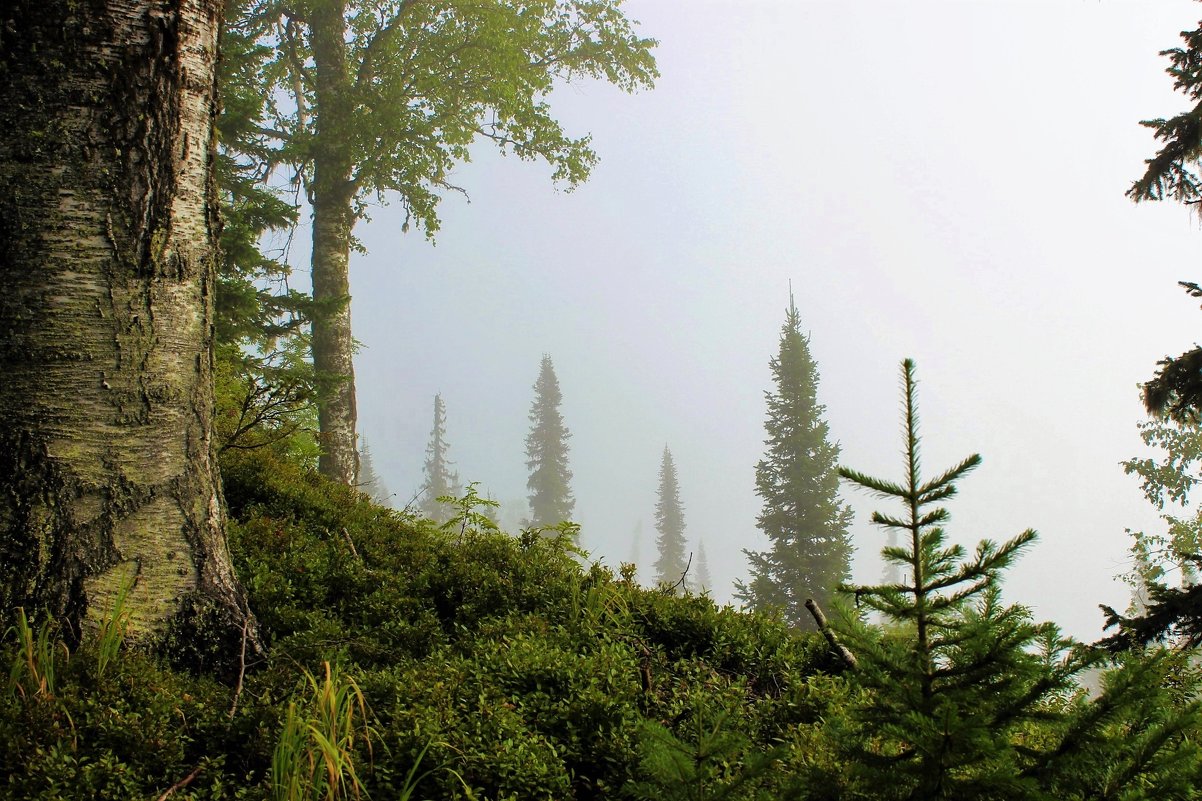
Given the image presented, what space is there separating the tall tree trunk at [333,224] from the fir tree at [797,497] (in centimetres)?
1866

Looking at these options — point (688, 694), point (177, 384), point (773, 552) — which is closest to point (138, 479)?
point (177, 384)

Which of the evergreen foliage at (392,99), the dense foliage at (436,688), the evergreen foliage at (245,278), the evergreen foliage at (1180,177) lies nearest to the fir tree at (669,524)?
the evergreen foliage at (392,99)

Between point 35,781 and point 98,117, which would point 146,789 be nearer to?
point 35,781

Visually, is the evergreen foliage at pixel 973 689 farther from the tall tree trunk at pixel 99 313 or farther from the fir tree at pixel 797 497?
the fir tree at pixel 797 497

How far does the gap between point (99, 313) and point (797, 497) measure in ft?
89.2

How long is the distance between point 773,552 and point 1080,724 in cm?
2749

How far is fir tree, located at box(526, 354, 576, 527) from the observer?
58.8 m

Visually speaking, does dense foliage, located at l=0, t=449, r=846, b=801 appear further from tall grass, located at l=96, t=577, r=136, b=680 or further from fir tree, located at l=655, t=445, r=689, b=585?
fir tree, located at l=655, t=445, r=689, b=585

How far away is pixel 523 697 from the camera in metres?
3.06

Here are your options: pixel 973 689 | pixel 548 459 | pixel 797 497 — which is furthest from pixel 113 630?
pixel 548 459

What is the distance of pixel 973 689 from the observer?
1.57m

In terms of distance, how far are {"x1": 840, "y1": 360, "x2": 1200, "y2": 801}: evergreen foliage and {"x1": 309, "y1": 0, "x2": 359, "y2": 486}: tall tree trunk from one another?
10771 millimetres

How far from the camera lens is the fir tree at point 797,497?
26.8 meters

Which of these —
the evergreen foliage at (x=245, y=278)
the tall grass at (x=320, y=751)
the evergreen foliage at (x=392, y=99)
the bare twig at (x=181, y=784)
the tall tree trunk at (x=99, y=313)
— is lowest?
the bare twig at (x=181, y=784)
